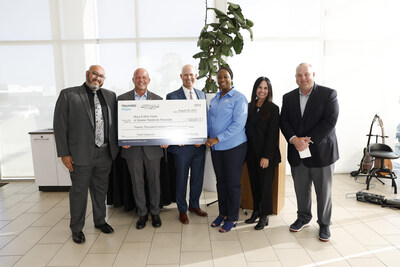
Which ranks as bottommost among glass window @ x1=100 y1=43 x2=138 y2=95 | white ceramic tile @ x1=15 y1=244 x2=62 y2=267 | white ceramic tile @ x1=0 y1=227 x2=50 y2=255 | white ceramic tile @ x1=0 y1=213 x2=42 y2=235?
white ceramic tile @ x1=0 y1=213 x2=42 y2=235

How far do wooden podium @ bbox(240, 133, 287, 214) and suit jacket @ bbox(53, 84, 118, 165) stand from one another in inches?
70.4

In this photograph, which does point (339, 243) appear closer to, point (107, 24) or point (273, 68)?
point (273, 68)

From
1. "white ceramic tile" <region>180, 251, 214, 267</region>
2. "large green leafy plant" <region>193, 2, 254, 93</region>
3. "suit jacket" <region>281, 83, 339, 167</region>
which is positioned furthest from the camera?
"large green leafy plant" <region>193, 2, 254, 93</region>

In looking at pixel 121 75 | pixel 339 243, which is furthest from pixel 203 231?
pixel 121 75

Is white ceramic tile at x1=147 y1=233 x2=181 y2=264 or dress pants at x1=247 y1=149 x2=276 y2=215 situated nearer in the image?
white ceramic tile at x1=147 y1=233 x2=181 y2=264

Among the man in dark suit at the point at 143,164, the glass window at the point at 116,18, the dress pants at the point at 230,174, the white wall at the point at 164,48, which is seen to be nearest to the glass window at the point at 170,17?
the white wall at the point at 164,48

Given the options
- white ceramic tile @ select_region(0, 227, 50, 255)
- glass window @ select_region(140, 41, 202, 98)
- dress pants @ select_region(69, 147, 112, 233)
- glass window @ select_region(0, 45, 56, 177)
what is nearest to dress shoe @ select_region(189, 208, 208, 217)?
dress pants @ select_region(69, 147, 112, 233)

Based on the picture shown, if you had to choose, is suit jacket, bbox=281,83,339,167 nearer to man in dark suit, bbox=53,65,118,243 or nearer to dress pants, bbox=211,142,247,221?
dress pants, bbox=211,142,247,221

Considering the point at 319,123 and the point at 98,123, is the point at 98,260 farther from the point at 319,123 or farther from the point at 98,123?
the point at 319,123

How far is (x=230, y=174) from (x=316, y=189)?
841 mm

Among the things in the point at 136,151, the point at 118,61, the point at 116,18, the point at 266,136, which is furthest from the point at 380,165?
the point at 116,18

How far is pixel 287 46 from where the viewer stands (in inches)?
190

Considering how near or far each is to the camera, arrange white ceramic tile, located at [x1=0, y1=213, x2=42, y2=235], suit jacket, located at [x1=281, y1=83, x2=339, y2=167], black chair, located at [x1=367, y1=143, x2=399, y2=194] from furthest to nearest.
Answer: black chair, located at [x1=367, y1=143, x2=399, y2=194], white ceramic tile, located at [x1=0, y1=213, x2=42, y2=235], suit jacket, located at [x1=281, y1=83, x2=339, y2=167]

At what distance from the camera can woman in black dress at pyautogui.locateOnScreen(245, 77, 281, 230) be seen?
2824 millimetres
